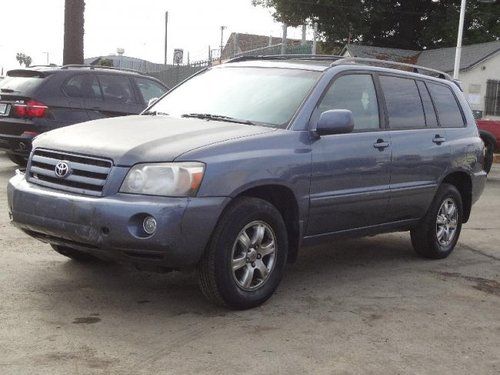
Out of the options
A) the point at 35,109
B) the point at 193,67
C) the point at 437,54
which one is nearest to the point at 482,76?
the point at 437,54

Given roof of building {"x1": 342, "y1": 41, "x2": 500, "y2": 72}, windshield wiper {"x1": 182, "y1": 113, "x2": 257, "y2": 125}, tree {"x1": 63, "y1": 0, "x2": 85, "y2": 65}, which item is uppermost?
roof of building {"x1": 342, "y1": 41, "x2": 500, "y2": 72}

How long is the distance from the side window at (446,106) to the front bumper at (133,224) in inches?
123

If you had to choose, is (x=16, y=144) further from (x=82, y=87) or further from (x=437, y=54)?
(x=437, y=54)

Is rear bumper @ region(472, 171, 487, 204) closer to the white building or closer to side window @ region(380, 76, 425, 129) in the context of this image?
side window @ region(380, 76, 425, 129)

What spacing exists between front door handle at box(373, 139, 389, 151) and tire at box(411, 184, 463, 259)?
1.08 metres

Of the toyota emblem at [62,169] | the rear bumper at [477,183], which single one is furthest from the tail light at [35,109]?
the rear bumper at [477,183]

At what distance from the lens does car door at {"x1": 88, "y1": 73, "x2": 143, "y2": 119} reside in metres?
10.2

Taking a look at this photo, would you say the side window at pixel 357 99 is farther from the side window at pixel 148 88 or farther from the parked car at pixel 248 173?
the side window at pixel 148 88

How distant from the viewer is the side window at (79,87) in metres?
9.96

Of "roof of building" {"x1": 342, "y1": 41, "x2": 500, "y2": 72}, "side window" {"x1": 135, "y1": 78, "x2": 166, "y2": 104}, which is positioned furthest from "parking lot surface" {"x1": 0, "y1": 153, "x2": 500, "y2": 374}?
"roof of building" {"x1": 342, "y1": 41, "x2": 500, "y2": 72}

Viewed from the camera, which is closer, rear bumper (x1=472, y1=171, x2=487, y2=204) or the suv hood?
the suv hood

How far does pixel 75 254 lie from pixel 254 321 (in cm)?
181

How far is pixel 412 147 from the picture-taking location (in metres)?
5.96

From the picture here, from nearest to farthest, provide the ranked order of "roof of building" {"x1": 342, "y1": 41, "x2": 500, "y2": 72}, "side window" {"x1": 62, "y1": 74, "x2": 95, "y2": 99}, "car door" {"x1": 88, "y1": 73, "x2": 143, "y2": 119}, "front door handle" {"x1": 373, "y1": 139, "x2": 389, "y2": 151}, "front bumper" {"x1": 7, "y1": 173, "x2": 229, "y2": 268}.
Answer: "front bumper" {"x1": 7, "y1": 173, "x2": 229, "y2": 268}, "front door handle" {"x1": 373, "y1": 139, "x2": 389, "y2": 151}, "side window" {"x1": 62, "y1": 74, "x2": 95, "y2": 99}, "car door" {"x1": 88, "y1": 73, "x2": 143, "y2": 119}, "roof of building" {"x1": 342, "y1": 41, "x2": 500, "y2": 72}
